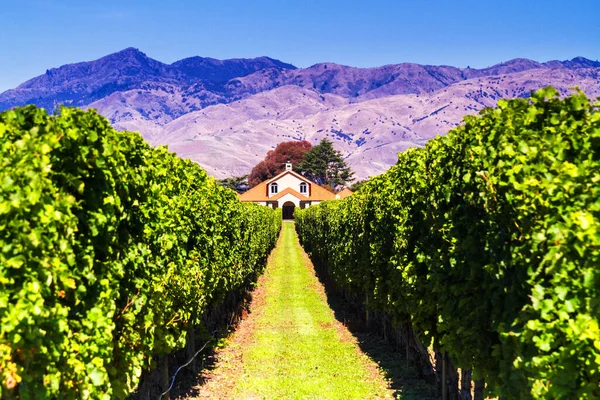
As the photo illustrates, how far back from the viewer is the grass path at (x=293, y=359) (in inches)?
419

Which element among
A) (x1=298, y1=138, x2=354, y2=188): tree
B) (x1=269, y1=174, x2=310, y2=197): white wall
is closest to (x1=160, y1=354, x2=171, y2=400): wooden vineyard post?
(x1=269, y1=174, x2=310, y2=197): white wall

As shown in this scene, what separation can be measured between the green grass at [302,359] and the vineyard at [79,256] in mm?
3358

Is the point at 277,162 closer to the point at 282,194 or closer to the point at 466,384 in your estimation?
the point at 282,194

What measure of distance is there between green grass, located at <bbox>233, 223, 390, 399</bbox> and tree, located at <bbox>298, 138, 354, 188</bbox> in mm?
90969

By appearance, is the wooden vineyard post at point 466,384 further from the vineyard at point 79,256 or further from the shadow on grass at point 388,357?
the vineyard at point 79,256

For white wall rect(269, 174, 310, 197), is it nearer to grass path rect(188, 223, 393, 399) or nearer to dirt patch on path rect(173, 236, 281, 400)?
grass path rect(188, 223, 393, 399)

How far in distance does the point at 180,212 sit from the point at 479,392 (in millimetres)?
5641

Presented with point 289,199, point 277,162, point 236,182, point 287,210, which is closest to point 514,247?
point 289,199

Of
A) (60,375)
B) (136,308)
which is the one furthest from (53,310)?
(136,308)

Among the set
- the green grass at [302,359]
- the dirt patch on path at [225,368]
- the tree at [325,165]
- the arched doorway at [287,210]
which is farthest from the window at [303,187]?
the dirt patch on path at [225,368]

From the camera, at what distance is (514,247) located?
525 centimetres

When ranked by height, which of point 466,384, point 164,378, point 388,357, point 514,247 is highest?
point 514,247

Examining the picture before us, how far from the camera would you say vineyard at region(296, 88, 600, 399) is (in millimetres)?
4137

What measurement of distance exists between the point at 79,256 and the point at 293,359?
9106mm
